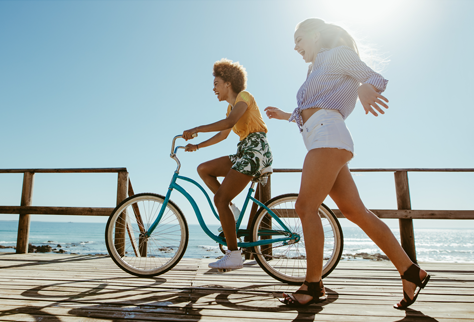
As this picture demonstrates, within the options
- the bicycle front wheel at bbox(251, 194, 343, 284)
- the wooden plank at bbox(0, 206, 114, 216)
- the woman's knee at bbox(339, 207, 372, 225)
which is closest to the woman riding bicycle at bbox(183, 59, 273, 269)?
the bicycle front wheel at bbox(251, 194, 343, 284)

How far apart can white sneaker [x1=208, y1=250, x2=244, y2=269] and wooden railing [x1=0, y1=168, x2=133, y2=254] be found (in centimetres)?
223

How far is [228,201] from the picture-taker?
2.20 m

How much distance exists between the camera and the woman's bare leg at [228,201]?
217 centimetres

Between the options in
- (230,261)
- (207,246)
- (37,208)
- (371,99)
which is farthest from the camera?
(207,246)

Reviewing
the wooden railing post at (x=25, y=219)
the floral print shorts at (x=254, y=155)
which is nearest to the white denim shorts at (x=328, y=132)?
the floral print shorts at (x=254, y=155)

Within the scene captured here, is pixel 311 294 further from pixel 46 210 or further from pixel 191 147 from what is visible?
pixel 46 210

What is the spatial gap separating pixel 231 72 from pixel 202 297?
1.67m

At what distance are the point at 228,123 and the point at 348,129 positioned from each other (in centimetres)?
87

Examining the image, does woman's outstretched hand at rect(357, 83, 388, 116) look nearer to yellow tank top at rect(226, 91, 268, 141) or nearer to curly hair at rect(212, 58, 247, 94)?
yellow tank top at rect(226, 91, 268, 141)

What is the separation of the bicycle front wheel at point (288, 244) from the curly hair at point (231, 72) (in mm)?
983

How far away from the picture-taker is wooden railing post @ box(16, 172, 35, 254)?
4027 mm

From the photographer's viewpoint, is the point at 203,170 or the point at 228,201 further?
the point at 203,170

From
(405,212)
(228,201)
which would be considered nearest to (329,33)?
(228,201)

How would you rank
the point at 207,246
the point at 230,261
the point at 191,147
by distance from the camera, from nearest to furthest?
1. the point at 230,261
2. the point at 191,147
3. the point at 207,246
